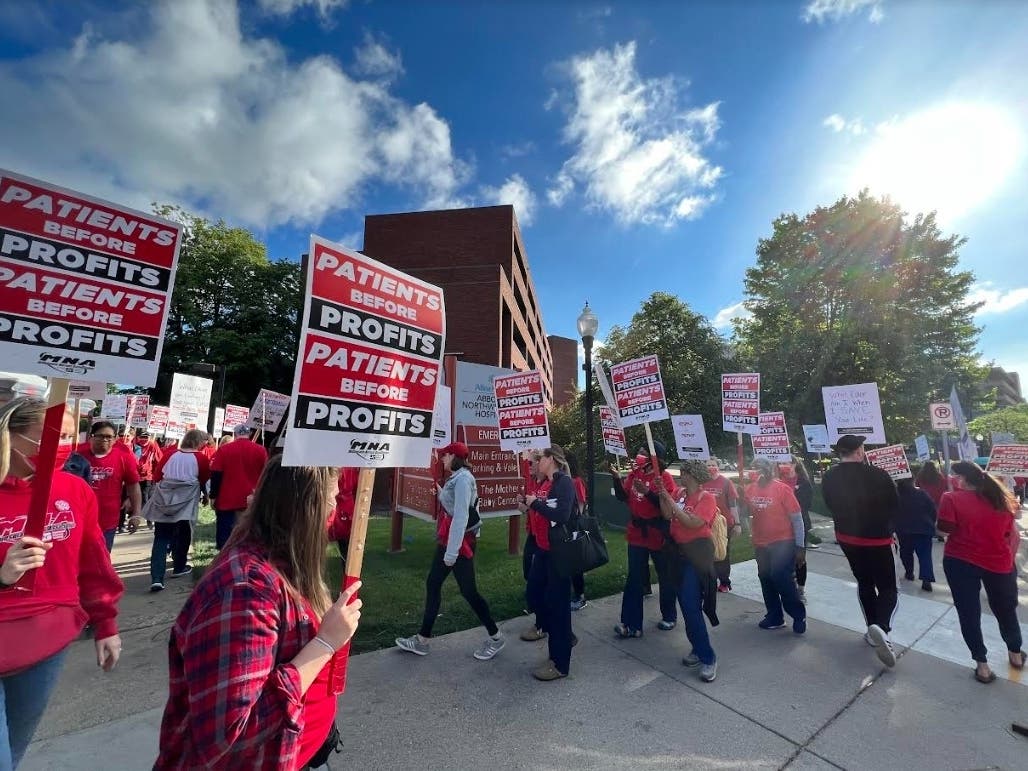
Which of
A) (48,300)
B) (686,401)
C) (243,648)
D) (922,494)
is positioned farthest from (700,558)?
(686,401)

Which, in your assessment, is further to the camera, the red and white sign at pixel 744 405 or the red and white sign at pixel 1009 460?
the red and white sign at pixel 744 405

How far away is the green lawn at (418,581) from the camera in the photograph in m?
5.36

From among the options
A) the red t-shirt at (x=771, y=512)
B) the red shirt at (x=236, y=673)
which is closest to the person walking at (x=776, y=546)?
the red t-shirt at (x=771, y=512)

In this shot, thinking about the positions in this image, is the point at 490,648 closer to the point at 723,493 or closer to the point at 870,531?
the point at 870,531

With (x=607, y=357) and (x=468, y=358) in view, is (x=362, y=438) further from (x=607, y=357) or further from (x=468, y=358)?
(x=607, y=357)

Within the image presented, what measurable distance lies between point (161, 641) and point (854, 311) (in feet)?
93.5

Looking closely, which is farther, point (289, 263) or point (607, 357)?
point (289, 263)

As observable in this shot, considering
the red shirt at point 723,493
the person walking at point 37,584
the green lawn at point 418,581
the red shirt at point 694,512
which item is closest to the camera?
the person walking at point 37,584

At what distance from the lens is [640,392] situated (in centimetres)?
630

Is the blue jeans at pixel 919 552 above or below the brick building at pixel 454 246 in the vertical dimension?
below

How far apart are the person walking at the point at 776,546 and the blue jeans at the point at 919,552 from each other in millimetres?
2954

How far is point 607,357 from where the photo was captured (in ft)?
89.8

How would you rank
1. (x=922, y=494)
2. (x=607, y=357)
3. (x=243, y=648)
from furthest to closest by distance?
(x=607, y=357) → (x=922, y=494) → (x=243, y=648)

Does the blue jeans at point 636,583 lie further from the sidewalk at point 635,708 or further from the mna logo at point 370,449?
the mna logo at point 370,449
